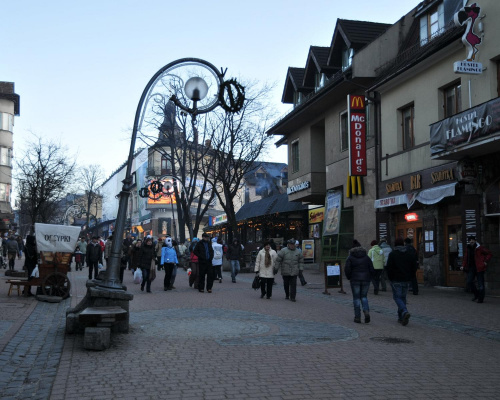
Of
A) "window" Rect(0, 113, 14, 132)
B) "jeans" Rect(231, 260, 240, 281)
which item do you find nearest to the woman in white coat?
"jeans" Rect(231, 260, 240, 281)

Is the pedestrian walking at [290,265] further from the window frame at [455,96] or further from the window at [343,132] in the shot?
the window at [343,132]

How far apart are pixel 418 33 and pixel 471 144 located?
855cm

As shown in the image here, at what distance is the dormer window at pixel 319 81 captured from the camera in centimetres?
2833

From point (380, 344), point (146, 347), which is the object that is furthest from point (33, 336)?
point (380, 344)

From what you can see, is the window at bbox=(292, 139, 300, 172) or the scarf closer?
the scarf

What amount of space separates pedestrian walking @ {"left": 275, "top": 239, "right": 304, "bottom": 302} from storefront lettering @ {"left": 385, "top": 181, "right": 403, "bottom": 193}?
689cm

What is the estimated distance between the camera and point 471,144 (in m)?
15.5

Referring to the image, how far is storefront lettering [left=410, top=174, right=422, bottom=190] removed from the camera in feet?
64.9

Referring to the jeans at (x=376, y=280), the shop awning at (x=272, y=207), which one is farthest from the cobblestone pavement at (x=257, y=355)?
the shop awning at (x=272, y=207)

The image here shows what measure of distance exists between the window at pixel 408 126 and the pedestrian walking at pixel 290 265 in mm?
7807

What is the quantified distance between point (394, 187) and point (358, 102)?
154 inches

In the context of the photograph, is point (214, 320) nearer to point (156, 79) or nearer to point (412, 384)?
point (156, 79)

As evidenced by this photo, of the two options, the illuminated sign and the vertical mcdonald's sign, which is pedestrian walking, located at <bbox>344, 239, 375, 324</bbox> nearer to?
the illuminated sign

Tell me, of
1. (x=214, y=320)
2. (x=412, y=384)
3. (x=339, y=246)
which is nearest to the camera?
(x=412, y=384)
